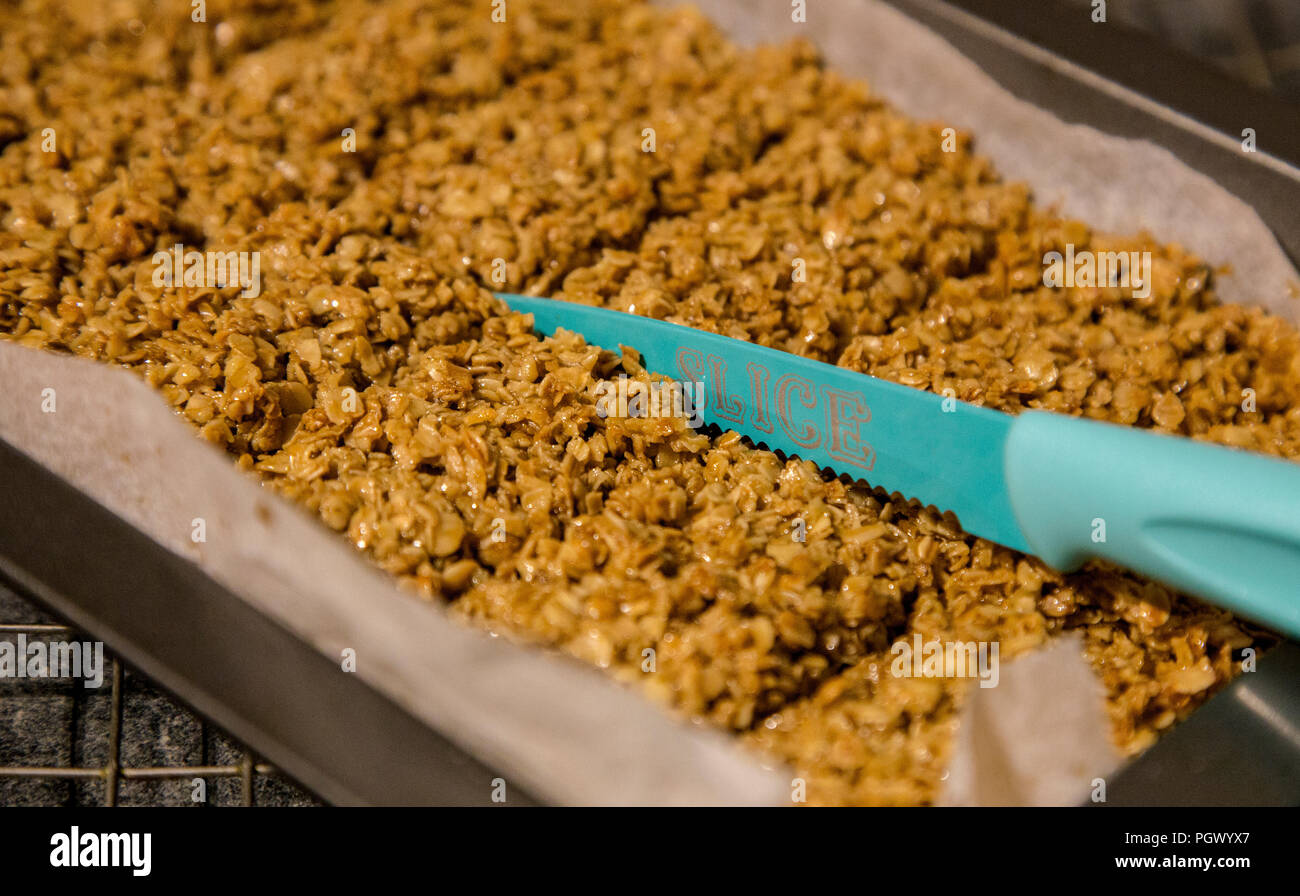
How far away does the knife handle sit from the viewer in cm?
81

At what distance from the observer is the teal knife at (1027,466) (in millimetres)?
830

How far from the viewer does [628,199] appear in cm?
137
